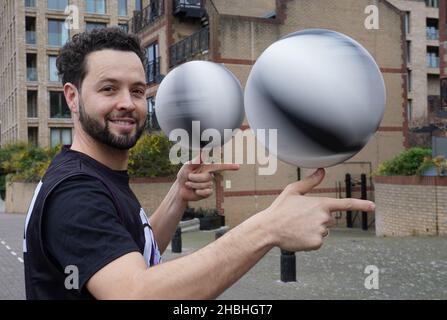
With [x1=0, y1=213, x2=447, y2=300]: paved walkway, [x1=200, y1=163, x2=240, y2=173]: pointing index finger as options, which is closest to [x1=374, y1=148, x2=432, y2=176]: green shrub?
[x1=0, y1=213, x2=447, y2=300]: paved walkway

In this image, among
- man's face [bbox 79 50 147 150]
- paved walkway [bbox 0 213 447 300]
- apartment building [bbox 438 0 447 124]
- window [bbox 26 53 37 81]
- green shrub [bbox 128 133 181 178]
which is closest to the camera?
man's face [bbox 79 50 147 150]

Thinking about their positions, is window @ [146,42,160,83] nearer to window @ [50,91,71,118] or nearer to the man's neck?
window @ [50,91,71,118]

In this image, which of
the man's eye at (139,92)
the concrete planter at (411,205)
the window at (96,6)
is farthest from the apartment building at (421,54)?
the man's eye at (139,92)

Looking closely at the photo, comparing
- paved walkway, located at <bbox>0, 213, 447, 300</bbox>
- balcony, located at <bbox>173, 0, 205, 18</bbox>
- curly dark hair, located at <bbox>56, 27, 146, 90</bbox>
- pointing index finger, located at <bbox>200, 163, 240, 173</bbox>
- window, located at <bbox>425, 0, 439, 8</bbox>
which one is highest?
window, located at <bbox>425, 0, 439, 8</bbox>

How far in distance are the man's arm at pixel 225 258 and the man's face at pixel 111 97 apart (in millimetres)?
689

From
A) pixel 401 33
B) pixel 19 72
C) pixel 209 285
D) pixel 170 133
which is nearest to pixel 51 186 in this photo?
pixel 209 285

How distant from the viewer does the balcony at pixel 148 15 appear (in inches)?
1095

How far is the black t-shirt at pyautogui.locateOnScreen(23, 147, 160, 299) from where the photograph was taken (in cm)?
185

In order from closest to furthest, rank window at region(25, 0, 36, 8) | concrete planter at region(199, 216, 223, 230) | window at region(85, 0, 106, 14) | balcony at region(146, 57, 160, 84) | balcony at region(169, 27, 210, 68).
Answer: concrete planter at region(199, 216, 223, 230) → balcony at region(169, 27, 210, 68) → balcony at region(146, 57, 160, 84) → window at region(25, 0, 36, 8) → window at region(85, 0, 106, 14)

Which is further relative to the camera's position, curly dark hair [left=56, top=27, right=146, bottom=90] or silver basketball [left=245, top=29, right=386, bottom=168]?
curly dark hair [left=56, top=27, right=146, bottom=90]

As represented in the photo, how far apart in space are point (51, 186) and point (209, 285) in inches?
29.3

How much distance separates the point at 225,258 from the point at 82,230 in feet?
1.73

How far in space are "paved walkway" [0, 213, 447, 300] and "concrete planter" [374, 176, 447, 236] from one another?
638mm

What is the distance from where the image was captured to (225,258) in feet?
6.04
